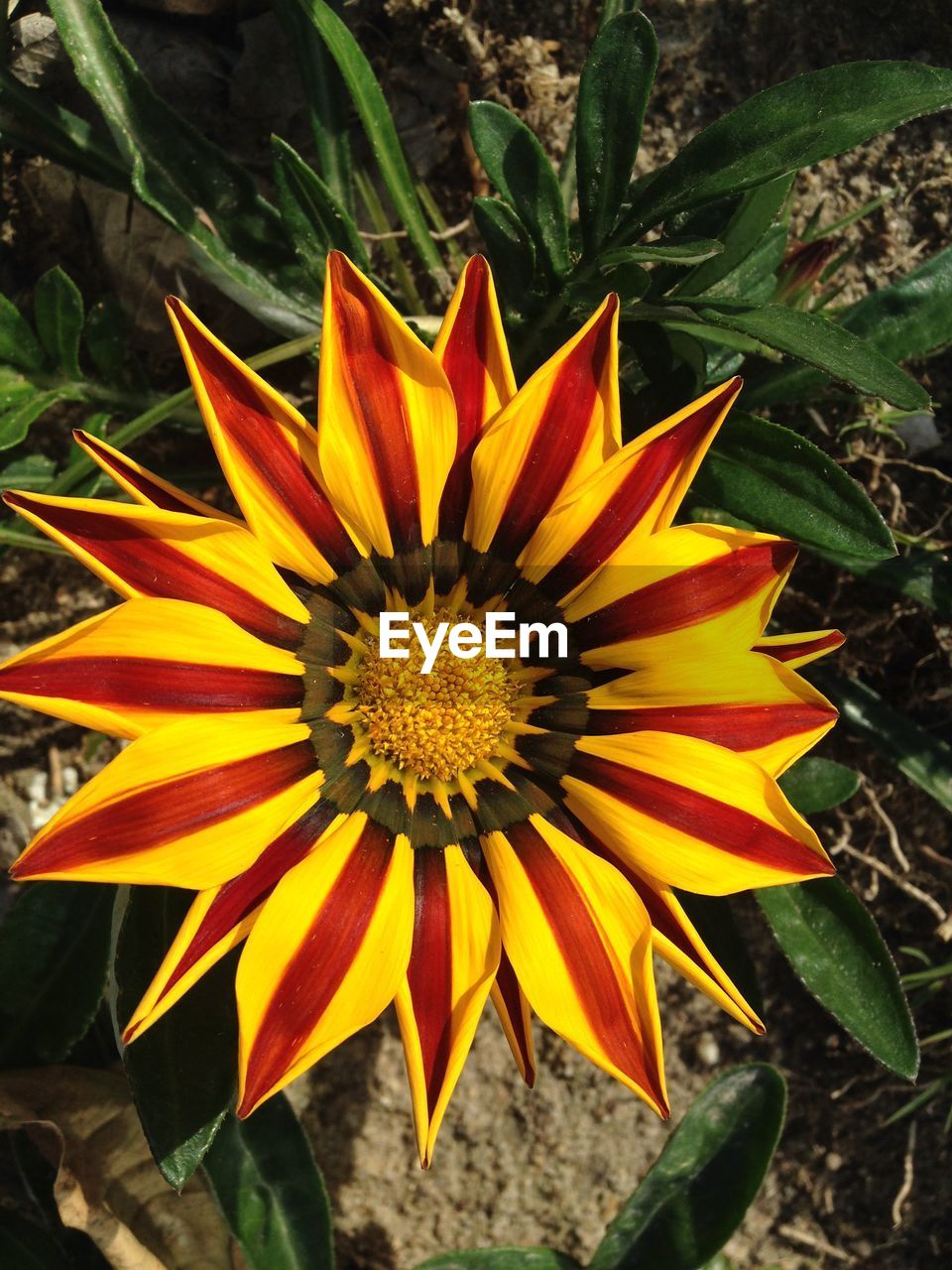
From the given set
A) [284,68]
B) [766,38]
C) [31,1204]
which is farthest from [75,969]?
[766,38]

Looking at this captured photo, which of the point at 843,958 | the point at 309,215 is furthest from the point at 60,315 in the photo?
the point at 843,958

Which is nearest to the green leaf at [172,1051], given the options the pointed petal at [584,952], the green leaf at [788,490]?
the pointed petal at [584,952]

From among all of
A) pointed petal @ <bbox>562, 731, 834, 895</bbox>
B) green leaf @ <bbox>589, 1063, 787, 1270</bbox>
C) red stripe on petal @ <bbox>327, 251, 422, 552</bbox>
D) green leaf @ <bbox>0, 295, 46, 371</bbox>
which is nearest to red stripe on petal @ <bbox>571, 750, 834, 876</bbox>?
pointed petal @ <bbox>562, 731, 834, 895</bbox>

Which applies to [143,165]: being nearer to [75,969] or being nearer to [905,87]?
[905,87]

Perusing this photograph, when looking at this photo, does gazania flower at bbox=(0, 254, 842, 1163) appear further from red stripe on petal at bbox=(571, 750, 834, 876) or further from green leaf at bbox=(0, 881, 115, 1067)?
green leaf at bbox=(0, 881, 115, 1067)

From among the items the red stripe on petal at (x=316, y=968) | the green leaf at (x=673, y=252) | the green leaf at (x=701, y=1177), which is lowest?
the green leaf at (x=701, y=1177)

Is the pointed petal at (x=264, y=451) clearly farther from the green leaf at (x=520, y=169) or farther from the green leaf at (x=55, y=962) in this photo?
the green leaf at (x=55, y=962)

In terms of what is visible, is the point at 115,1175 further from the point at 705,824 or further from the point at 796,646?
the point at 796,646
